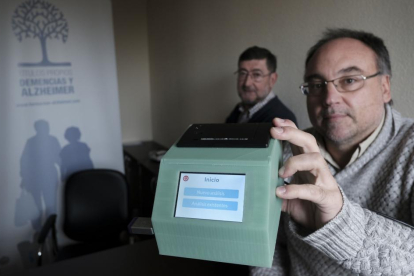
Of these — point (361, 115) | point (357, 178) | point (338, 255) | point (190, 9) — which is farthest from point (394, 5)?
point (190, 9)

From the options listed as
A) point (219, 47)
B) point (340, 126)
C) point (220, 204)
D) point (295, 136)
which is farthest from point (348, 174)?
point (219, 47)

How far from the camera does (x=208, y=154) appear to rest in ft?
1.98

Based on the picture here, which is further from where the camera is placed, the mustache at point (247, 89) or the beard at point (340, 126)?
the mustache at point (247, 89)

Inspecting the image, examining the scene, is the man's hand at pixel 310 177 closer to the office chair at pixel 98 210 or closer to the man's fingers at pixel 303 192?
the man's fingers at pixel 303 192

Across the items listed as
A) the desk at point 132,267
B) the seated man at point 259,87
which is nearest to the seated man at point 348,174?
the desk at point 132,267

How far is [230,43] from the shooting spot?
2410 millimetres

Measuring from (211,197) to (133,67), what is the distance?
3731 millimetres

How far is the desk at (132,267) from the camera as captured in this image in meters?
1.17

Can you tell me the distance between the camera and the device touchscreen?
1.84ft

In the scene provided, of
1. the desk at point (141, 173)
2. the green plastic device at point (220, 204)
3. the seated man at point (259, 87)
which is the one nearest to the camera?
the green plastic device at point (220, 204)

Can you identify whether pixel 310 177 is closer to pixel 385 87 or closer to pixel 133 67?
pixel 385 87

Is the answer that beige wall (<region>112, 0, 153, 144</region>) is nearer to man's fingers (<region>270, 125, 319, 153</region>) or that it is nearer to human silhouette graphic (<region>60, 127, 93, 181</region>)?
human silhouette graphic (<region>60, 127, 93, 181</region>)

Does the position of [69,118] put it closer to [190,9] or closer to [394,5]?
Answer: [190,9]

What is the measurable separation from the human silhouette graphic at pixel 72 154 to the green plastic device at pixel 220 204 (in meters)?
2.11
